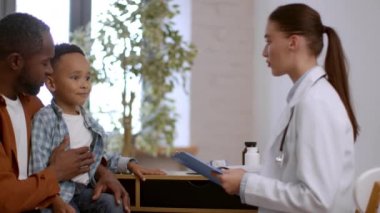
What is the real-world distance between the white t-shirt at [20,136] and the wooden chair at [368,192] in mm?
941

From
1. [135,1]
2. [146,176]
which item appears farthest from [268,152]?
[135,1]

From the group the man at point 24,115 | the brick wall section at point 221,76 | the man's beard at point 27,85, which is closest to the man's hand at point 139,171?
the man at point 24,115

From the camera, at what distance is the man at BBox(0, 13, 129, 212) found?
169 centimetres

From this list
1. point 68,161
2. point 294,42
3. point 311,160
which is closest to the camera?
point 311,160

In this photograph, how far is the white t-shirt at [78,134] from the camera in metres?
2.00

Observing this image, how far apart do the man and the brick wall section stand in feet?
6.12

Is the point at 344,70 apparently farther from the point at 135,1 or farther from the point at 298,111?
the point at 135,1

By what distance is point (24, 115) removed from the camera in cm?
187

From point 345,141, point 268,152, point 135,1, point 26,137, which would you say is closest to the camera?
point 345,141

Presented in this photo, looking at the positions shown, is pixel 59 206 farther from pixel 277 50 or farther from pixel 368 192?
pixel 368 192

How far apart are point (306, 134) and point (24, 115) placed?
860mm

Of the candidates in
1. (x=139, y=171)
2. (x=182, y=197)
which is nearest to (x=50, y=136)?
(x=139, y=171)

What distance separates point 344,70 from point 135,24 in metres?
1.97

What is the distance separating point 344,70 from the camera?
1.67 m
